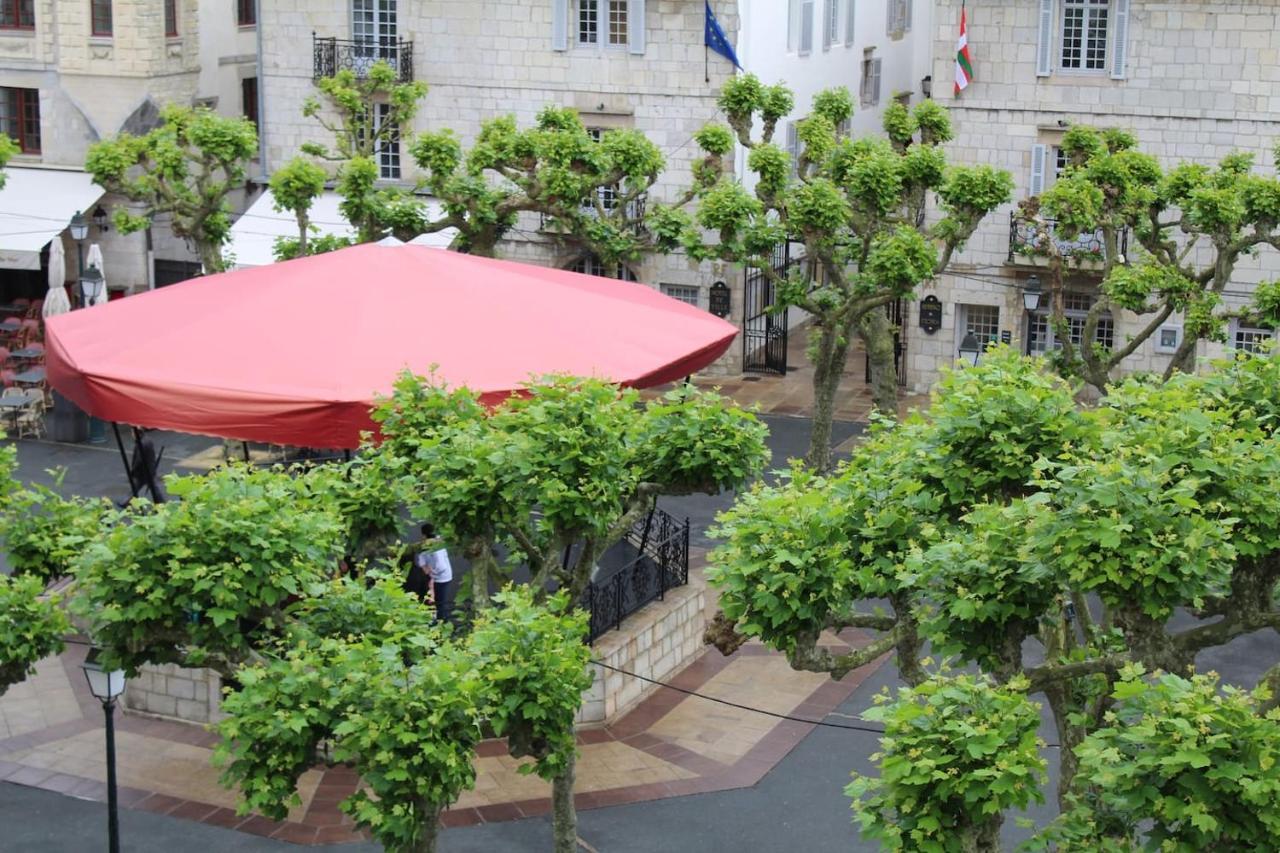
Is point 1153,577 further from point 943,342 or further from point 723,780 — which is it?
point 943,342

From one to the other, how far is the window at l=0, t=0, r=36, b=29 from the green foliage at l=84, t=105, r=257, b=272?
9548 mm

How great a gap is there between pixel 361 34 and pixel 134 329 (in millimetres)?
17144

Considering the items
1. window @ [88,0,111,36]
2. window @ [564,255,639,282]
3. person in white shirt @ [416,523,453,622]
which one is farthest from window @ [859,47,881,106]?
person in white shirt @ [416,523,453,622]

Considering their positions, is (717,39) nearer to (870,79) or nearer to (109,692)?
(870,79)

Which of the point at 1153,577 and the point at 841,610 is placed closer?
the point at 1153,577

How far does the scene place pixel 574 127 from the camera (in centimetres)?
2906

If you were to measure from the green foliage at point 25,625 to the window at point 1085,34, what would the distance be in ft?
77.1

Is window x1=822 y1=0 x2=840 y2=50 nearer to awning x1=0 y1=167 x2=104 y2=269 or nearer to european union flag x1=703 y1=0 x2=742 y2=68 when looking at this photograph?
european union flag x1=703 y1=0 x2=742 y2=68

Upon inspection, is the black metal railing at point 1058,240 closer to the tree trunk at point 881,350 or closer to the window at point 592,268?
the tree trunk at point 881,350

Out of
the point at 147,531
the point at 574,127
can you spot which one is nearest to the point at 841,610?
the point at 147,531

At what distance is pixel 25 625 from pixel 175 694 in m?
5.43

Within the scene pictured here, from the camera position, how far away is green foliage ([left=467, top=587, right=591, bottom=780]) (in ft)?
43.6

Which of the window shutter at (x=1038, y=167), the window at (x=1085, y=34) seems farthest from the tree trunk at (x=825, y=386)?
the window at (x=1085, y=34)

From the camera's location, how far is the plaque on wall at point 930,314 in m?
34.5
